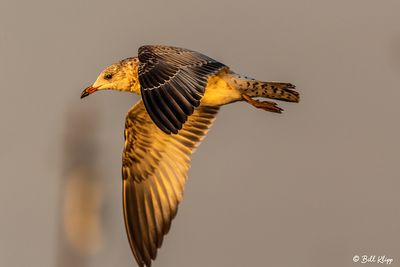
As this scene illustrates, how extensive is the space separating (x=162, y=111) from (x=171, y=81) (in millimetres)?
432

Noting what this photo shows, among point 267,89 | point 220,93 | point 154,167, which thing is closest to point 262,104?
point 267,89

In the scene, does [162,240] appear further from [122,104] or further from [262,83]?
[122,104]

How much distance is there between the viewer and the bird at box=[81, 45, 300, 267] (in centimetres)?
783

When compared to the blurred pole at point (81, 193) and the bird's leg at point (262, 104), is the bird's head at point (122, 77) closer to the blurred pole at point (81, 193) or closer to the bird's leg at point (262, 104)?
the blurred pole at point (81, 193)

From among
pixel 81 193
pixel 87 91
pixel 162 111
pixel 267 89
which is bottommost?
pixel 81 193

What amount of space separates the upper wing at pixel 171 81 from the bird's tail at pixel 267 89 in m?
0.30

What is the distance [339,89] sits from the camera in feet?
53.8

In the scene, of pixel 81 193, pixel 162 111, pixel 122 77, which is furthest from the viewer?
pixel 81 193

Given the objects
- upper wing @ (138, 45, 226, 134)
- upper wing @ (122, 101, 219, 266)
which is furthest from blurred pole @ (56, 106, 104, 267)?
upper wing @ (138, 45, 226, 134)

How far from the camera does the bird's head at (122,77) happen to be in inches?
353

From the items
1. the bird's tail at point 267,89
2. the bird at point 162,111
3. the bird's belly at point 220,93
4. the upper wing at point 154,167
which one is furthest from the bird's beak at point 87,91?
the bird's tail at point 267,89

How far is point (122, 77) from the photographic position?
9000 millimetres

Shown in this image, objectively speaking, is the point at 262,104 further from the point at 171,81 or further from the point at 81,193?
the point at 81,193

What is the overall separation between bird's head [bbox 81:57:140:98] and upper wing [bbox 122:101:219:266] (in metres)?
0.31
